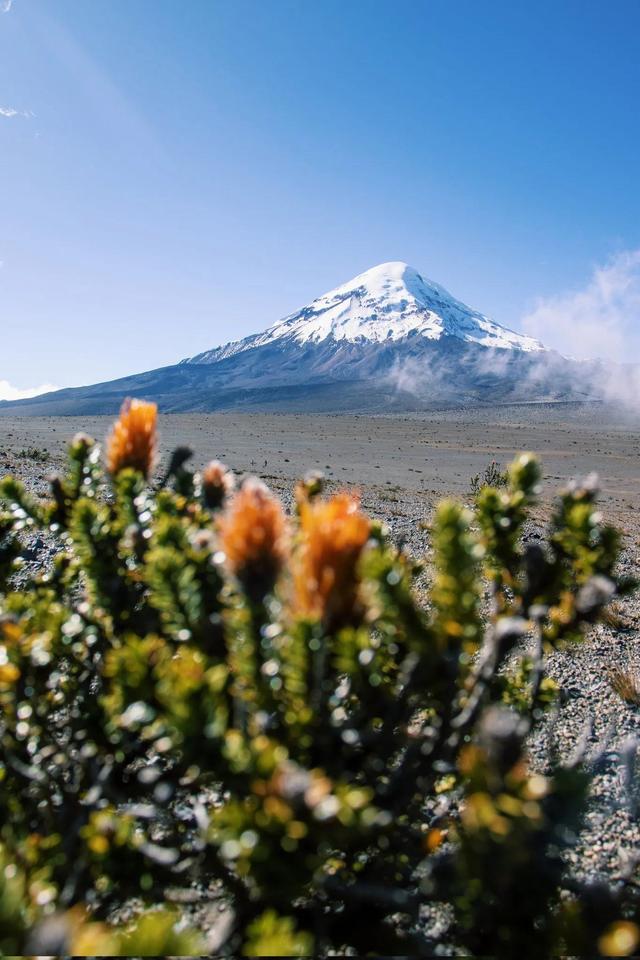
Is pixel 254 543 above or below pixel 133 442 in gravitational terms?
below

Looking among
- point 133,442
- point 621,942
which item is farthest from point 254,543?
point 621,942

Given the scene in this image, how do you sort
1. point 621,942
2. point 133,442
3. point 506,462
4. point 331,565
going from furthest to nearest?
A: 1. point 506,462
2. point 133,442
3. point 331,565
4. point 621,942

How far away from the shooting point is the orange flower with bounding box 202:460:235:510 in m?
2.00

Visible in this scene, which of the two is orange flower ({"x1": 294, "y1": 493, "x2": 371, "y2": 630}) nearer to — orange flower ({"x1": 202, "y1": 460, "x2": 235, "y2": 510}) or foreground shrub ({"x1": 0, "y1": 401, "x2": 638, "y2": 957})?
foreground shrub ({"x1": 0, "y1": 401, "x2": 638, "y2": 957})

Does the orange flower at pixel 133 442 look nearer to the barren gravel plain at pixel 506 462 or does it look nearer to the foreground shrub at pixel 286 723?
the foreground shrub at pixel 286 723

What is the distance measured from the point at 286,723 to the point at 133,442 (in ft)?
3.50

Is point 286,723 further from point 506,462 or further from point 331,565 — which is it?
point 506,462

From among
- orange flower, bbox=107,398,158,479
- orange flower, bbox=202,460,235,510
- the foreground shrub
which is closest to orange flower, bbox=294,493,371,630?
the foreground shrub

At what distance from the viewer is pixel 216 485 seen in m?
2.02

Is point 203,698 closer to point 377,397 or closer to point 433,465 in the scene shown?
point 433,465

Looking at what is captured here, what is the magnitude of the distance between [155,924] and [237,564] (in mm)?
673

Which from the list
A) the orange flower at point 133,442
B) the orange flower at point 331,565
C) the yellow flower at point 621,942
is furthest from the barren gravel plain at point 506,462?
the yellow flower at point 621,942

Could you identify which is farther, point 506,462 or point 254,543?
point 506,462

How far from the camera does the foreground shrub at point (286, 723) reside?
1071 millimetres
